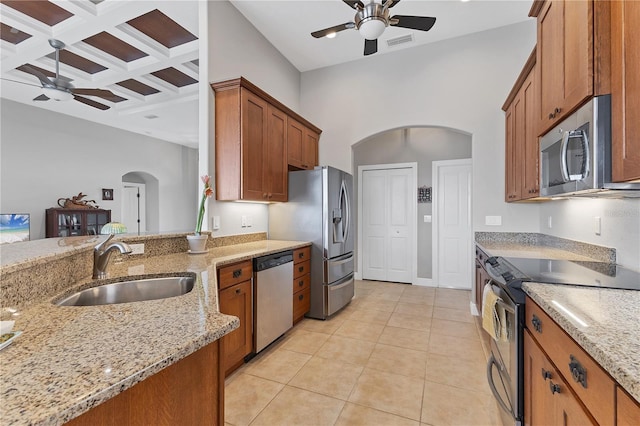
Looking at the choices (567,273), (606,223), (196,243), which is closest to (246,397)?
(196,243)

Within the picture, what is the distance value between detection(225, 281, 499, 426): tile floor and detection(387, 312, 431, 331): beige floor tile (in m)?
0.01

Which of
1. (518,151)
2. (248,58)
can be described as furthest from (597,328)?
(248,58)

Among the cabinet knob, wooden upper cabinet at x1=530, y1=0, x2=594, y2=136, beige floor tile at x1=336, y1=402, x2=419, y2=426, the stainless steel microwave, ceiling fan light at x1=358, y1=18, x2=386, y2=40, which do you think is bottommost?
beige floor tile at x1=336, y1=402, x2=419, y2=426

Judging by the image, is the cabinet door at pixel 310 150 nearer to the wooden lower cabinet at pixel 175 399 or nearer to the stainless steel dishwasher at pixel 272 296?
the stainless steel dishwasher at pixel 272 296

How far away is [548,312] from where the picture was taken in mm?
1125

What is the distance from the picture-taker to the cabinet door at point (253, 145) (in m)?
2.83

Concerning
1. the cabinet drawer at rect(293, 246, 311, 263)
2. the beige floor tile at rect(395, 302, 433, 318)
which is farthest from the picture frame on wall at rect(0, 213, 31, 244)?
the beige floor tile at rect(395, 302, 433, 318)

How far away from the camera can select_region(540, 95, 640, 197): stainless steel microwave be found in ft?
4.10

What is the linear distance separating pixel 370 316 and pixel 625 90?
2.96 metres

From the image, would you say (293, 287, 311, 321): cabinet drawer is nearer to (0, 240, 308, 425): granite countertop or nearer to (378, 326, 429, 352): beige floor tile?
(378, 326, 429, 352): beige floor tile

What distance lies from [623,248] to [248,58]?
3.83 metres

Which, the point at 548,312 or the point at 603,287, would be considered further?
the point at 603,287

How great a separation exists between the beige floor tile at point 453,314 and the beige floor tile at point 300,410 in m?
2.02

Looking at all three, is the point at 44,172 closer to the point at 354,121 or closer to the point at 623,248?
the point at 354,121
